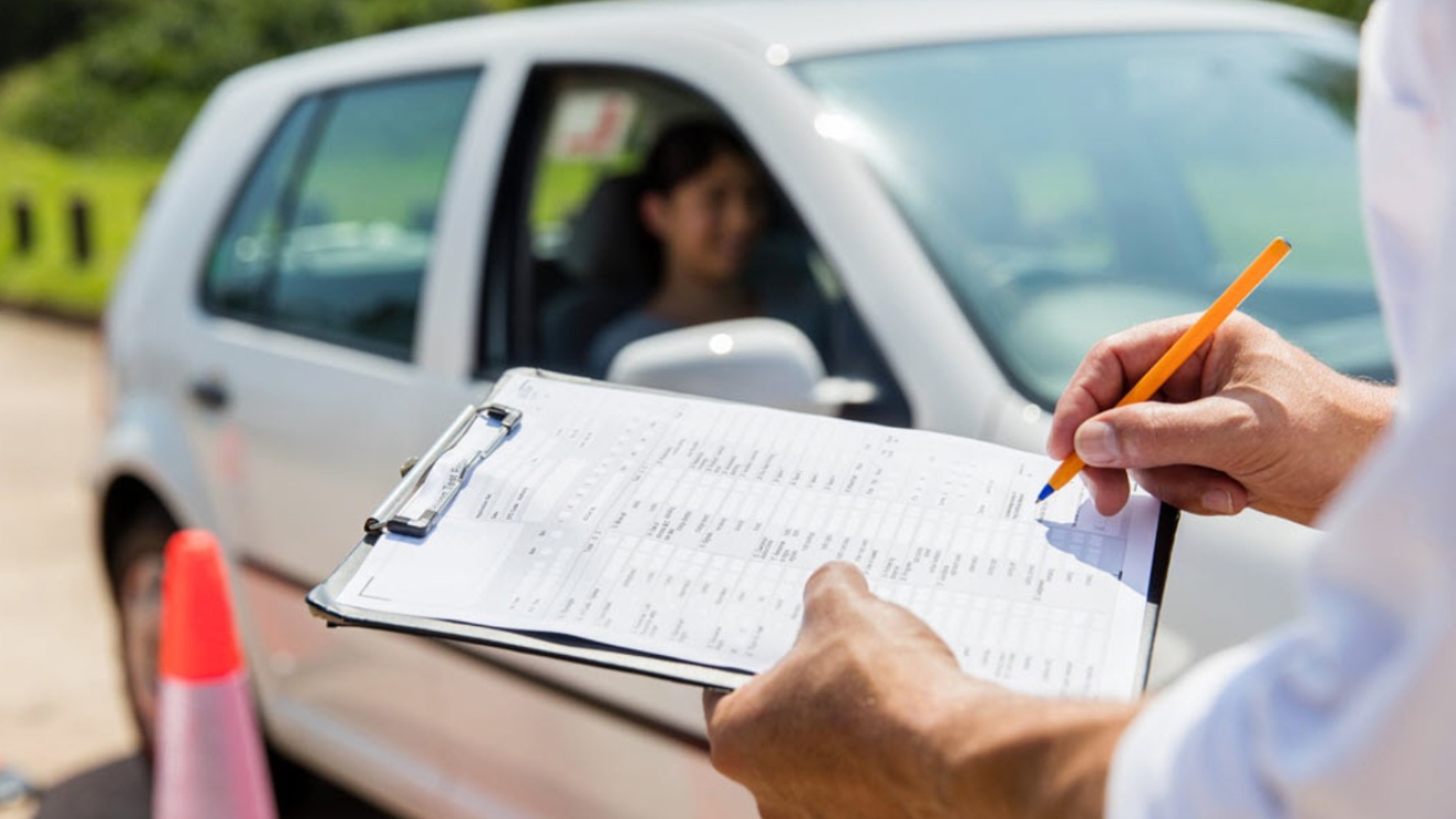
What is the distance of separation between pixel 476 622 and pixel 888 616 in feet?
1.01

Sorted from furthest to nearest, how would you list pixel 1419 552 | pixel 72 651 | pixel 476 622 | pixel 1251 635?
pixel 72 651
pixel 1251 635
pixel 476 622
pixel 1419 552

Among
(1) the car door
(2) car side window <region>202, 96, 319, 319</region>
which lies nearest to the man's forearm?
(1) the car door

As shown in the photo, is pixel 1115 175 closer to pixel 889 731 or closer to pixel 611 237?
pixel 611 237

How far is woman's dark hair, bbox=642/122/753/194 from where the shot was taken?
3.44 metres

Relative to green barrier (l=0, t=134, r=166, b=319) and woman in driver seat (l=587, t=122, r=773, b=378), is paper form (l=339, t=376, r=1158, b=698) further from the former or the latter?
green barrier (l=0, t=134, r=166, b=319)

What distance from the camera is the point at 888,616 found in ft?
3.78

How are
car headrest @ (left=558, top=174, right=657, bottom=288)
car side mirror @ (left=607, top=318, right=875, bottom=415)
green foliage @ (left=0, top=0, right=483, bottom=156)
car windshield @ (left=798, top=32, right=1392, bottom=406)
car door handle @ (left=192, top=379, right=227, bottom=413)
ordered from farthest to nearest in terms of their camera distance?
green foliage @ (left=0, top=0, right=483, bottom=156) < car headrest @ (left=558, top=174, right=657, bottom=288) < car door handle @ (left=192, top=379, right=227, bottom=413) < car windshield @ (left=798, top=32, right=1392, bottom=406) < car side mirror @ (left=607, top=318, right=875, bottom=415)

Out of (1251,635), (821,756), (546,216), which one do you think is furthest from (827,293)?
(821,756)

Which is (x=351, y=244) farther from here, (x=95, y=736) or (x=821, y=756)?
(x=821, y=756)

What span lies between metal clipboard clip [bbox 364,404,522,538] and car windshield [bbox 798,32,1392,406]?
1066mm

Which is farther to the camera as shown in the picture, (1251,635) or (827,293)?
(827,293)

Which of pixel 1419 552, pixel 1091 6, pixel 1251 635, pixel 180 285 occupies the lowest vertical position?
pixel 180 285

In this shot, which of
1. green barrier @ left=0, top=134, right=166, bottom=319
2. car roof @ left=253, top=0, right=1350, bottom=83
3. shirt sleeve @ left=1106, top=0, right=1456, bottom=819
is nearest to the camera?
shirt sleeve @ left=1106, top=0, right=1456, bottom=819

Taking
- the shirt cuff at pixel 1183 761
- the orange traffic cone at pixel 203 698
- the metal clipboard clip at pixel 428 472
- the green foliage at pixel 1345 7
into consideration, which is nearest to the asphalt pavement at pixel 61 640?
the orange traffic cone at pixel 203 698
